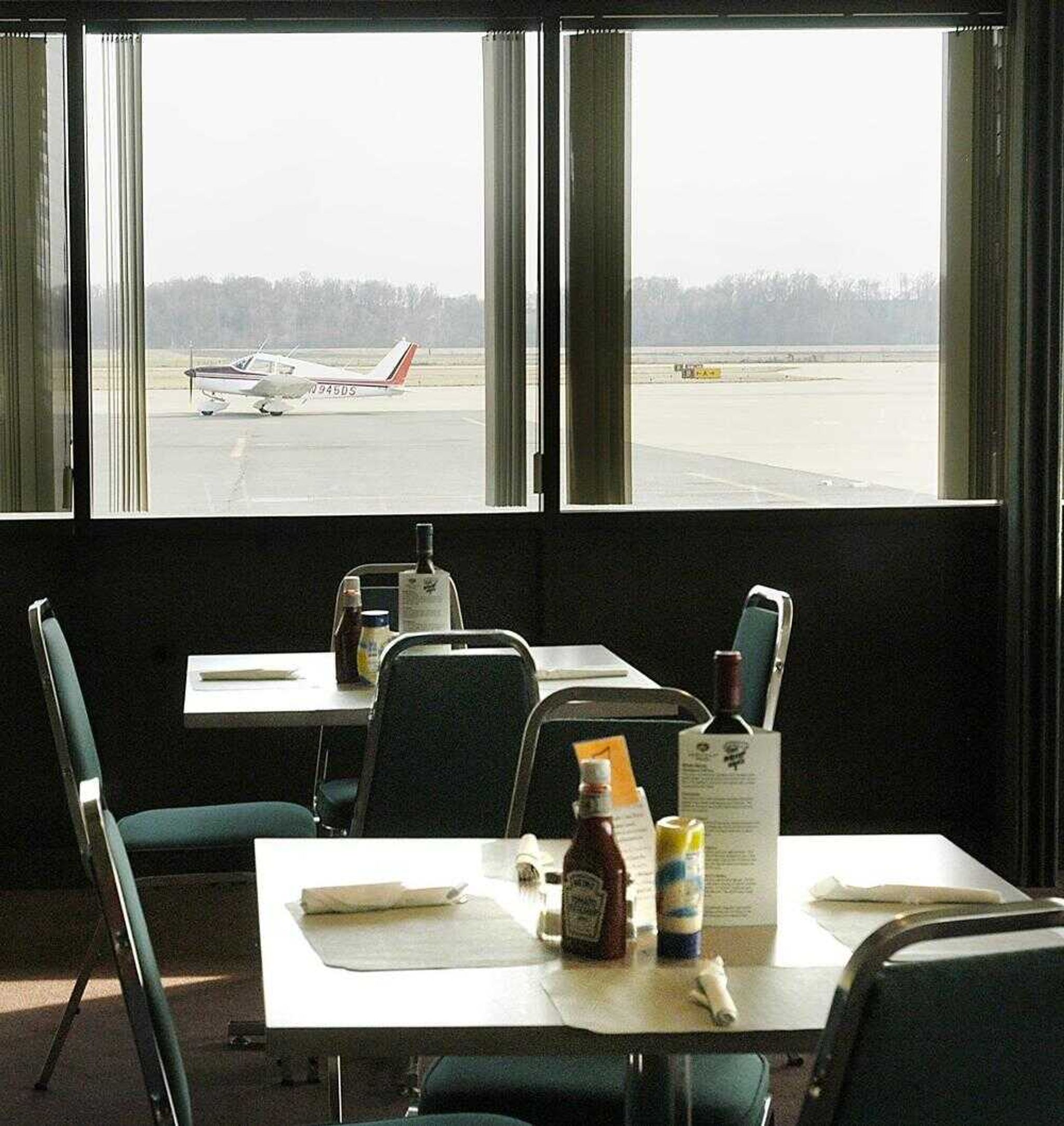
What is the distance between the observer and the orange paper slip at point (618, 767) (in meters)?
2.00

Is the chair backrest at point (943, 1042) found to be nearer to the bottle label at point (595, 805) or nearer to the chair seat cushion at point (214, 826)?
the bottle label at point (595, 805)

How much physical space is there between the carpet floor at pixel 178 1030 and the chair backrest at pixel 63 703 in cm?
69

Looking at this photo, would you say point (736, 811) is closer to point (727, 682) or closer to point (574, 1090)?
point (727, 682)

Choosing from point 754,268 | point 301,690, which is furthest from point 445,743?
point 754,268

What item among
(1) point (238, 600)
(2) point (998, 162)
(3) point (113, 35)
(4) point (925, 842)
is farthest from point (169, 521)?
(4) point (925, 842)

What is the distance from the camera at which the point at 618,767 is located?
203cm

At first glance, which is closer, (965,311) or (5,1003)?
(5,1003)

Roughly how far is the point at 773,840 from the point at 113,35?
13.3 feet

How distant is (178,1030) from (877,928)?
251cm

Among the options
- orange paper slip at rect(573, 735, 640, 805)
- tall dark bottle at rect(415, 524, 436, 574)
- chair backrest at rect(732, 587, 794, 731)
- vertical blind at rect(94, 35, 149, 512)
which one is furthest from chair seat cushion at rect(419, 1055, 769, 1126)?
vertical blind at rect(94, 35, 149, 512)

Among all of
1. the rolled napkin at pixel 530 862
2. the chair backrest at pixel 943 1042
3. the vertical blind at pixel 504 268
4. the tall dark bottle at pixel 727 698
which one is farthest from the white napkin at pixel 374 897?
the vertical blind at pixel 504 268

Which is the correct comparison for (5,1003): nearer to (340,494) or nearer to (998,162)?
(340,494)

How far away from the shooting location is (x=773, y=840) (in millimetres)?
2004

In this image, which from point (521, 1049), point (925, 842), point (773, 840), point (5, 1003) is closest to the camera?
point (521, 1049)
